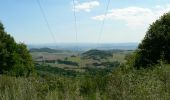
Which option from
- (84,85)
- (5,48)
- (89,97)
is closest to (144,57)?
(5,48)

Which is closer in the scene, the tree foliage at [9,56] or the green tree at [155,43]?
the green tree at [155,43]

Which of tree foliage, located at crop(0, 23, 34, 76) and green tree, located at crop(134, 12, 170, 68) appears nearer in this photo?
green tree, located at crop(134, 12, 170, 68)

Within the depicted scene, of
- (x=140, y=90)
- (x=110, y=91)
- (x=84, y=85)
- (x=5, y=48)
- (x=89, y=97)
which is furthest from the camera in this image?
(x=5, y=48)

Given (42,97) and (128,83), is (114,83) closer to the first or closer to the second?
(128,83)

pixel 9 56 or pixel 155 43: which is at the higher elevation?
pixel 155 43

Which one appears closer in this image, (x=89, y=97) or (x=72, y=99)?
(x=72, y=99)

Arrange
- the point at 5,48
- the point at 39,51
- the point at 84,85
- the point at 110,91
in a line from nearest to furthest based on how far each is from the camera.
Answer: the point at 110,91
the point at 84,85
the point at 5,48
the point at 39,51

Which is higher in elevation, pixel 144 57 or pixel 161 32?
pixel 161 32

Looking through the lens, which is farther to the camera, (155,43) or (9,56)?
(9,56)
